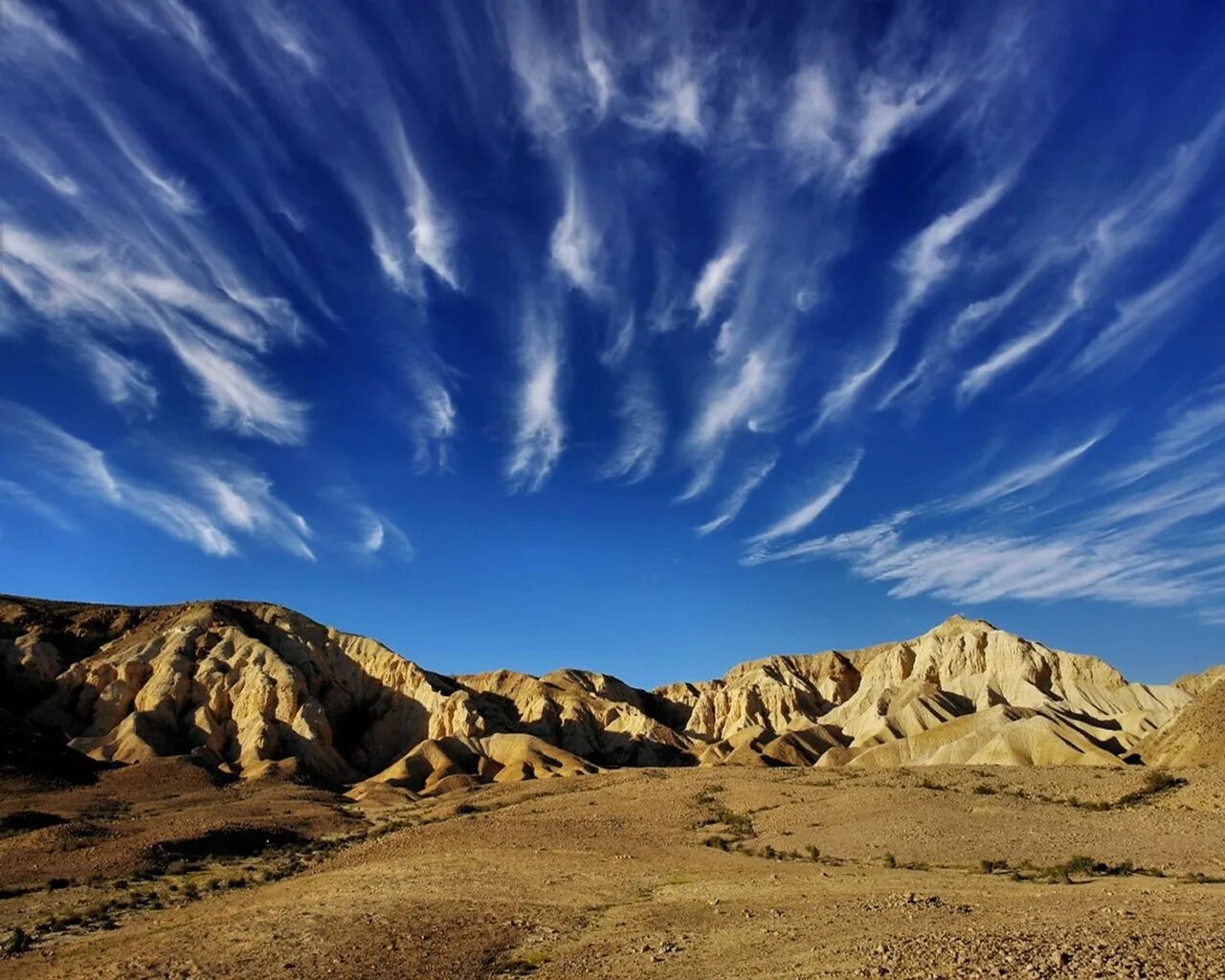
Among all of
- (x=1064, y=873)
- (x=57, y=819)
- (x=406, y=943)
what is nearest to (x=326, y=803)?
(x=57, y=819)

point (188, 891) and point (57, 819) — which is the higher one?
point (57, 819)

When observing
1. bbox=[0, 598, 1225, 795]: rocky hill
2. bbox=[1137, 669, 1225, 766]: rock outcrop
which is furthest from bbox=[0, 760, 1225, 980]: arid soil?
bbox=[0, 598, 1225, 795]: rocky hill

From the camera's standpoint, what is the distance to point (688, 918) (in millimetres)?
16453

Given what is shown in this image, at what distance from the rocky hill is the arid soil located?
2395 cm

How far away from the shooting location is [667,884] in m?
21.4

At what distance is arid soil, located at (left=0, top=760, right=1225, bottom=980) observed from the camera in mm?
12703

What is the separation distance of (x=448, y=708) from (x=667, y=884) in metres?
77.1

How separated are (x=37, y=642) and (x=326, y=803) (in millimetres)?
45007

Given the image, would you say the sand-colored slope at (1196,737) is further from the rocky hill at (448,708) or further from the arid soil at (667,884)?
the arid soil at (667,884)

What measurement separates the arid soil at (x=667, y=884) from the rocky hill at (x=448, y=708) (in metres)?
24.0

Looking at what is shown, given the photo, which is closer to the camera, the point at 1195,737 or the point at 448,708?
the point at 1195,737

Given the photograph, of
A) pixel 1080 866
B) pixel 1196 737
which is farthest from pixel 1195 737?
pixel 1080 866

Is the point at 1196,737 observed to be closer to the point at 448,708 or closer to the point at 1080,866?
the point at 1080,866

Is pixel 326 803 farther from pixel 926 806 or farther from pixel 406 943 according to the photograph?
pixel 406 943
